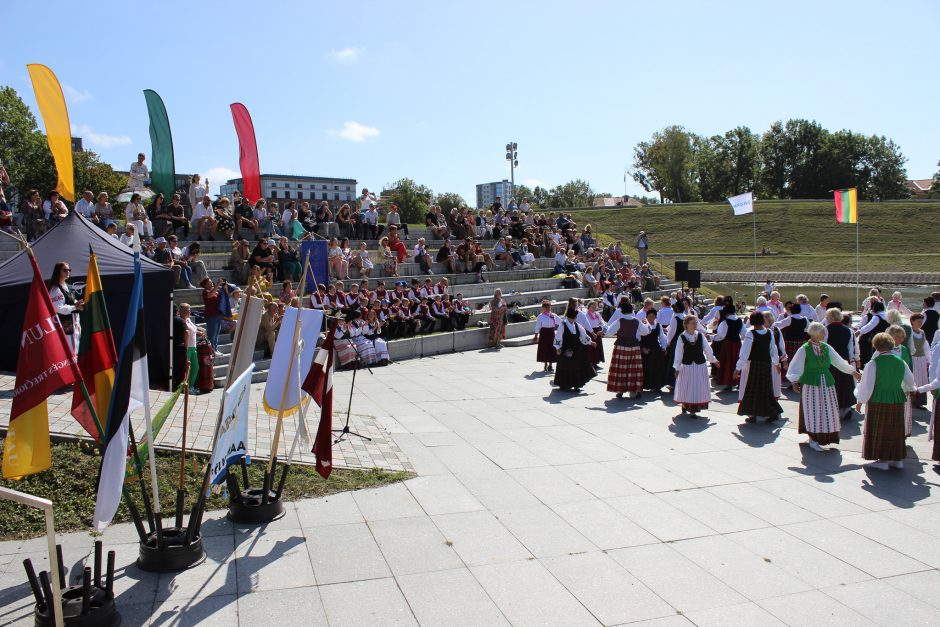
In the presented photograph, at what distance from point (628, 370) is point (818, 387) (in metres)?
3.75

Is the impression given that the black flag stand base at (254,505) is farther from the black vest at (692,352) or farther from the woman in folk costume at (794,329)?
the woman in folk costume at (794,329)

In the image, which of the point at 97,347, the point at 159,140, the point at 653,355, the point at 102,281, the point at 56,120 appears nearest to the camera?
the point at 97,347

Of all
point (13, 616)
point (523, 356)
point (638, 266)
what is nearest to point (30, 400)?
point (13, 616)

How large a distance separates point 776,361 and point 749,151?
3455 inches

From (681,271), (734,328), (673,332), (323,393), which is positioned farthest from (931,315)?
(323,393)

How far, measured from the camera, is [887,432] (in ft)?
25.3

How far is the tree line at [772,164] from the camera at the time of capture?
8425cm

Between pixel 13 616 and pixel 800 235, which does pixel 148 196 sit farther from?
pixel 800 235

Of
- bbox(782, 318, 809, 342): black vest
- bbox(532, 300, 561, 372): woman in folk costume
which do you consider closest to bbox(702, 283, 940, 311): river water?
bbox(532, 300, 561, 372): woman in folk costume

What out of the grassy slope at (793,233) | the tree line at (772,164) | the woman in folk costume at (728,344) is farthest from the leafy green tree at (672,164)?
the woman in folk costume at (728,344)

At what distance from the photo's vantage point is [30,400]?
461 cm

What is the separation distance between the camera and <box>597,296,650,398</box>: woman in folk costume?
11961 millimetres

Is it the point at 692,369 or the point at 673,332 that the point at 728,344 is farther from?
the point at 692,369

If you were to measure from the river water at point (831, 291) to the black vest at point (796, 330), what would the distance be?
20.2 metres
